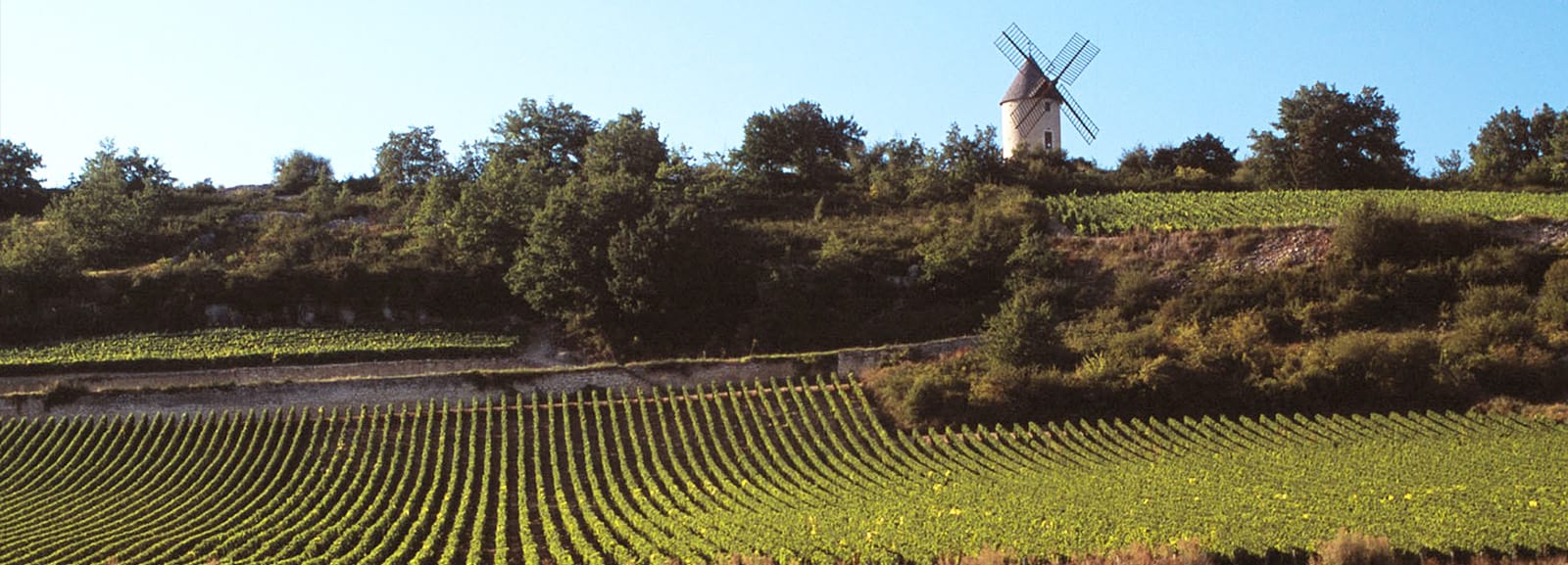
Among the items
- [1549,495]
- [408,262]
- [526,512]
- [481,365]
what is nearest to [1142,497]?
[1549,495]

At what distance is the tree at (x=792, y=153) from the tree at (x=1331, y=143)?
18.6 metres

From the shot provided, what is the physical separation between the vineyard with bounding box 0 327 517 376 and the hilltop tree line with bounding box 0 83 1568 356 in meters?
1.86

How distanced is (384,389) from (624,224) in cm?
1065

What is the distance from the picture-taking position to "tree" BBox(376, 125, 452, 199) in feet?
207

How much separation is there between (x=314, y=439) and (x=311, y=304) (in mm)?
14015

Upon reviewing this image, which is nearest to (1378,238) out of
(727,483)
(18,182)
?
(727,483)

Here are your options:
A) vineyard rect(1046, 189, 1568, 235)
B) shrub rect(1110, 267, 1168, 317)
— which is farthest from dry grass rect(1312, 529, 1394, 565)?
vineyard rect(1046, 189, 1568, 235)

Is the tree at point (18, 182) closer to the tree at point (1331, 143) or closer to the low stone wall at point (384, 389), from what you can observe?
the low stone wall at point (384, 389)

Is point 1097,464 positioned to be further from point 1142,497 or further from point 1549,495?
point 1549,495

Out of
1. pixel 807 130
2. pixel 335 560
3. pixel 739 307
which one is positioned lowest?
pixel 335 560

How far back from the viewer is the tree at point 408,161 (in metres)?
63.2

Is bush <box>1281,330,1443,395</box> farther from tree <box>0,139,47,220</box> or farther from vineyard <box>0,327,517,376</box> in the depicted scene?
tree <box>0,139,47,220</box>

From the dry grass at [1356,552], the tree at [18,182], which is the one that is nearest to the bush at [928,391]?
the dry grass at [1356,552]

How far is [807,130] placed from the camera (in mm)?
65938
